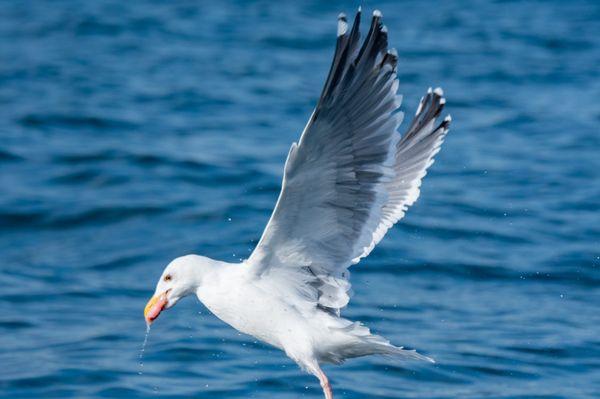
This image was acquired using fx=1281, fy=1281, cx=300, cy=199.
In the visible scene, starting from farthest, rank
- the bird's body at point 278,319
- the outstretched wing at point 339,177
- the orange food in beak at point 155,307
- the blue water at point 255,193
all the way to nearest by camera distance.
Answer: the blue water at point 255,193
the orange food in beak at point 155,307
the bird's body at point 278,319
the outstretched wing at point 339,177

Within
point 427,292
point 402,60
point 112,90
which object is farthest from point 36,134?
point 427,292

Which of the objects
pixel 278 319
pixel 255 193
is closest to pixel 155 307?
pixel 278 319

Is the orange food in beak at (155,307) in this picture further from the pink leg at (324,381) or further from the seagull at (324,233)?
the pink leg at (324,381)

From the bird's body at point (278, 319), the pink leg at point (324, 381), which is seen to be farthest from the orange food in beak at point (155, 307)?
the pink leg at point (324, 381)

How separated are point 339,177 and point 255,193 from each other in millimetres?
6087

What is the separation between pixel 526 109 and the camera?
13.8m

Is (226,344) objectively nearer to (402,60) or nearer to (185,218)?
(185,218)

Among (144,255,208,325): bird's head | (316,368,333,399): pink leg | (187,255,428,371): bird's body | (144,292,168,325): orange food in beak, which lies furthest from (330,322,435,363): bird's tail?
(144,292,168,325): orange food in beak

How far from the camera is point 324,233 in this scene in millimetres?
6051

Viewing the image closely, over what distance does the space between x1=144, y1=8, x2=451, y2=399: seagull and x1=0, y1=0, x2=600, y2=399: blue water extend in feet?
5.30

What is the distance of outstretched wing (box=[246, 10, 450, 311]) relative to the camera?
5.47 metres

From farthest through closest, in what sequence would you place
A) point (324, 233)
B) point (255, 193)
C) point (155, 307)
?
point (255, 193)
point (155, 307)
point (324, 233)

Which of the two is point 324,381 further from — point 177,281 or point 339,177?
point 339,177

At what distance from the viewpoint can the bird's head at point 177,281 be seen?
6.12m
